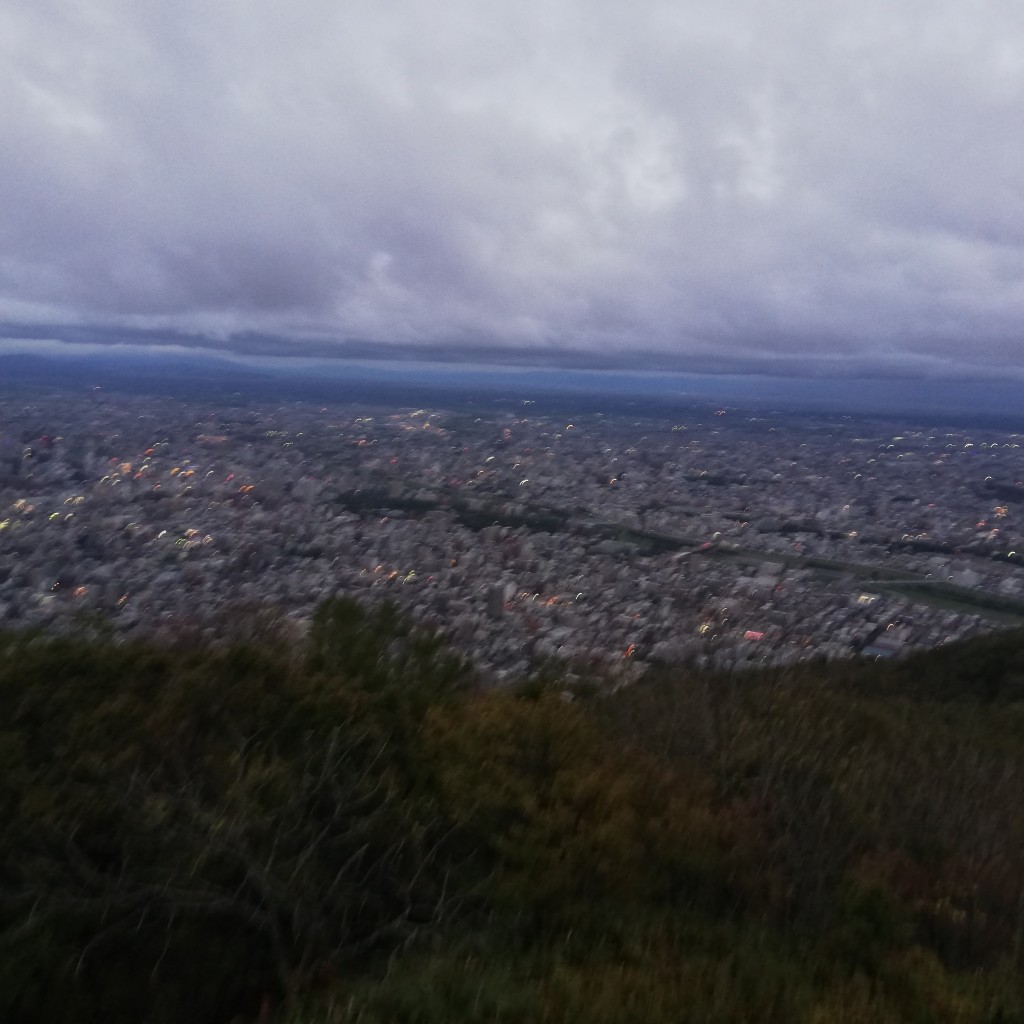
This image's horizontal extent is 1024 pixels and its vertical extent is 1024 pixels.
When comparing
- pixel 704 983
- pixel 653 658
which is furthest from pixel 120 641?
pixel 653 658

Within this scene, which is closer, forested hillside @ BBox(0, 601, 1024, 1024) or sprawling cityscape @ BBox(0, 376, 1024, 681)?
forested hillside @ BBox(0, 601, 1024, 1024)

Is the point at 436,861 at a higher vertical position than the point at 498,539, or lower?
higher

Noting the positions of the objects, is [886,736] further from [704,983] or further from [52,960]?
[52,960]

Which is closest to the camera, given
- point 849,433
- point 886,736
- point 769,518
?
point 886,736

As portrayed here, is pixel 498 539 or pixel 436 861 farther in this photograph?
pixel 498 539
